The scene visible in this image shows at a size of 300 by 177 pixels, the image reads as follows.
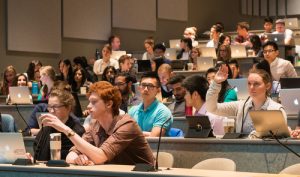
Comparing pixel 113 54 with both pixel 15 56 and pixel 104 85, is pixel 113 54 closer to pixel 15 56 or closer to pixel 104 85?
pixel 15 56

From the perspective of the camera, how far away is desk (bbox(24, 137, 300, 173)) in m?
5.44

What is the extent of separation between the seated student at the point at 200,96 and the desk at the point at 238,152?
0.66 metres

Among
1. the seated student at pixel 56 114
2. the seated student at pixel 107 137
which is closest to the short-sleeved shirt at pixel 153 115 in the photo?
the seated student at pixel 56 114

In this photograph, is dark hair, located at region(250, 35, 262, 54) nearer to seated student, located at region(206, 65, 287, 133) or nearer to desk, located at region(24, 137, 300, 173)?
seated student, located at region(206, 65, 287, 133)

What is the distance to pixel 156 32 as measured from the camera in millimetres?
19469

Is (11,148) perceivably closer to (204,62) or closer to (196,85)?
(196,85)

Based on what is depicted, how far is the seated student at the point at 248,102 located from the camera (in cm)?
612

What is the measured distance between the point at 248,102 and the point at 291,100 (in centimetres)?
158

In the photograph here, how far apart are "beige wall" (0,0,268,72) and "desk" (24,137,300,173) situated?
32.0ft

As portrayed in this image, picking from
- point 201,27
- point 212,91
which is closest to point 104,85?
→ point 212,91

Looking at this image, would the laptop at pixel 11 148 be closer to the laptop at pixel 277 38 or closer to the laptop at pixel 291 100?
the laptop at pixel 291 100

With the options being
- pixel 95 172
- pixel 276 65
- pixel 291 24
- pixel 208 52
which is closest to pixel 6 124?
pixel 95 172

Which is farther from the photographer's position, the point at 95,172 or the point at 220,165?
the point at 220,165

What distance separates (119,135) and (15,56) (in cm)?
1093
